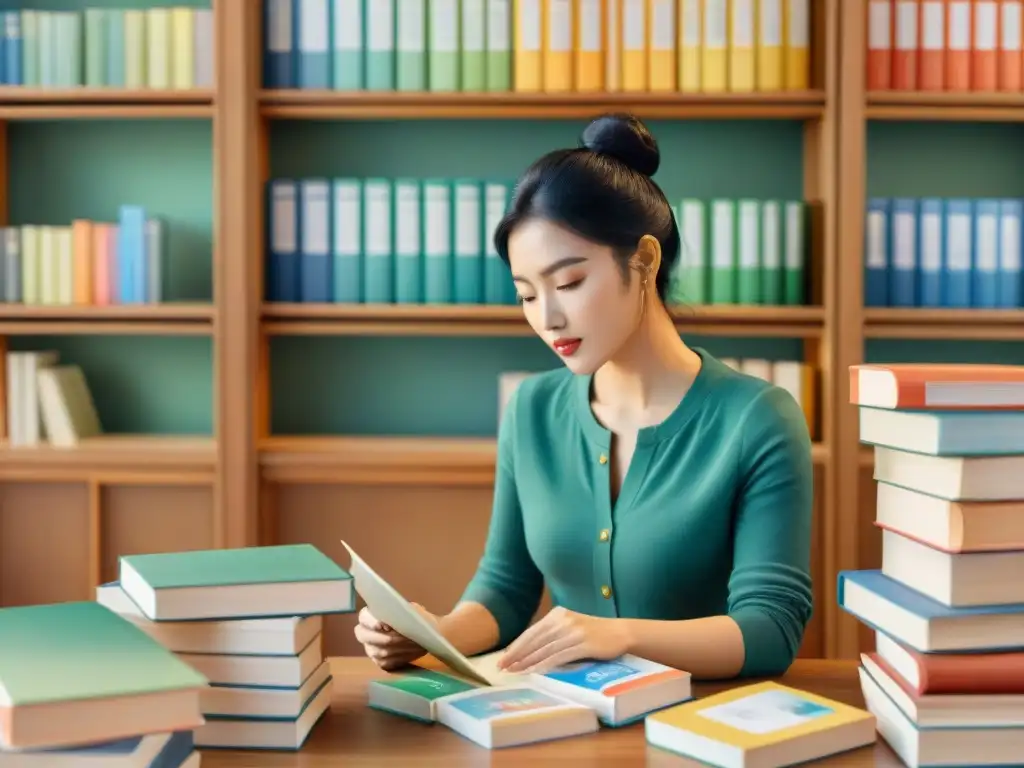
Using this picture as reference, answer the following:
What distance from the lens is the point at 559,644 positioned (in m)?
1.18

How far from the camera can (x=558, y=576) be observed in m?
1.65

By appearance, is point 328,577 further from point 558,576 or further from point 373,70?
point 373,70

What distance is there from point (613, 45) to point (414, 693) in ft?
6.53

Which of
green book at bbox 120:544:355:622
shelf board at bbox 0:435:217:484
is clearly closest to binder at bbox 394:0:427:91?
shelf board at bbox 0:435:217:484

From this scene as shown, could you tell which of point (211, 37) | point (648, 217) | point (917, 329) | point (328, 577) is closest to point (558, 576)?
point (648, 217)

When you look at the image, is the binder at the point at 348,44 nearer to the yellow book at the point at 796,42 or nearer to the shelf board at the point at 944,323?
the yellow book at the point at 796,42

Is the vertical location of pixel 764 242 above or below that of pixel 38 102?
below

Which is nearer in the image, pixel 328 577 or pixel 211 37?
pixel 328 577

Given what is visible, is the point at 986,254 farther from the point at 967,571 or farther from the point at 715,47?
the point at 967,571

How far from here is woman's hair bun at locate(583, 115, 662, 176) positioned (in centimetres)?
160

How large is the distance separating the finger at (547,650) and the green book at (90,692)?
14.8 inches

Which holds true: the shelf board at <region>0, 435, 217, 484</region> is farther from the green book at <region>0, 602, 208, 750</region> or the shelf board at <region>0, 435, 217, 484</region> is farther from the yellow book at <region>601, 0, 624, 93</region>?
the green book at <region>0, 602, 208, 750</region>

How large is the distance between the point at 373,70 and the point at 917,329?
4.58 feet

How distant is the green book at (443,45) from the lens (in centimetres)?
281
